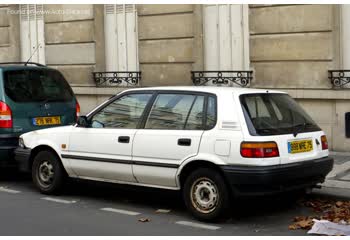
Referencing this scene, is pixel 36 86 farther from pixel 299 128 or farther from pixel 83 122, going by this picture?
pixel 299 128

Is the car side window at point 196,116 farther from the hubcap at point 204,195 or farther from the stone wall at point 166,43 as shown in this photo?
the stone wall at point 166,43

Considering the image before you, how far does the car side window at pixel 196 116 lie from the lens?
21.7 feet

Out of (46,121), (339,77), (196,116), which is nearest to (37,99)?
(46,121)

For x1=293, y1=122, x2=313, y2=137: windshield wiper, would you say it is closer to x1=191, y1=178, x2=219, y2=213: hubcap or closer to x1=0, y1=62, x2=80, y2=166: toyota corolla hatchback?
x1=191, y1=178, x2=219, y2=213: hubcap

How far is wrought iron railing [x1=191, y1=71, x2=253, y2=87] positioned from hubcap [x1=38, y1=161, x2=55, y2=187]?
5131mm

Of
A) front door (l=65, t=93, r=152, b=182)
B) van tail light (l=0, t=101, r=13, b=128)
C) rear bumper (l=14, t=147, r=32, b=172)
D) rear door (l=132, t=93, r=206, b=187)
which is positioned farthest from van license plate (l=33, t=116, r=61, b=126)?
rear door (l=132, t=93, r=206, b=187)

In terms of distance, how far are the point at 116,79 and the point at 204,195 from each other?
792 cm

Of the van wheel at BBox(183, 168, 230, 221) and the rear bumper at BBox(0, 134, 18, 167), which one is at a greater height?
the rear bumper at BBox(0, 134, 18, 167)

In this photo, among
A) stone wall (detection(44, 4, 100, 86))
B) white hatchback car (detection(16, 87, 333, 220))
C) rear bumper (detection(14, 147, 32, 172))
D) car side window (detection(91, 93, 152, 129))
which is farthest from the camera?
stone wall (detection(44, 4, 100, 86))

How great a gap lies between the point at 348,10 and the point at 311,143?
4.87 m

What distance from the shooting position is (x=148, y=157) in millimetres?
6859

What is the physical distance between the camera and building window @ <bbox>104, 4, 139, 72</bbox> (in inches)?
542
